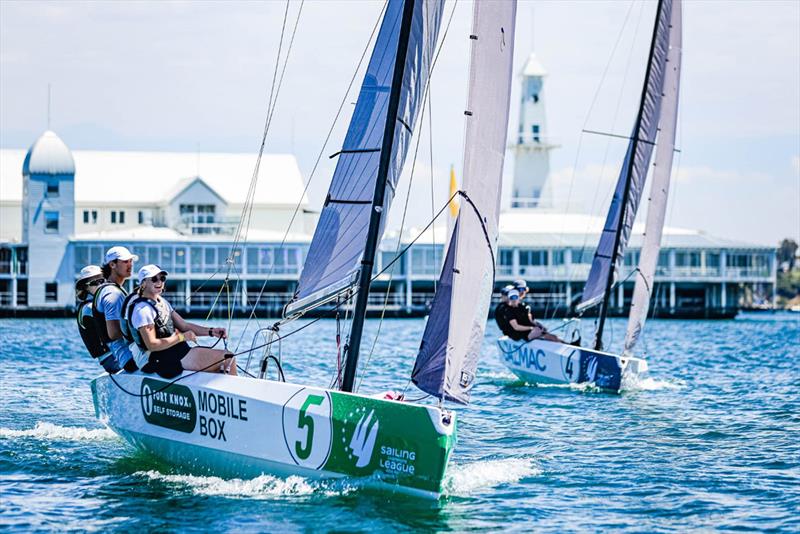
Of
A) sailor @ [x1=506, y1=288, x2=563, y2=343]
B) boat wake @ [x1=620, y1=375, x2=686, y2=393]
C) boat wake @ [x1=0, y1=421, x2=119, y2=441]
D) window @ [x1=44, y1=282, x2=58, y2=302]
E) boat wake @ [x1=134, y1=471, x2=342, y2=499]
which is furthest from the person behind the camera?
window @ [x1=44, y1=282, x2=58, y2=302]

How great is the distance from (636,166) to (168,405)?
43.4 feet

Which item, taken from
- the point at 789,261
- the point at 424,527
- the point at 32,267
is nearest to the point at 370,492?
the point at 424,527

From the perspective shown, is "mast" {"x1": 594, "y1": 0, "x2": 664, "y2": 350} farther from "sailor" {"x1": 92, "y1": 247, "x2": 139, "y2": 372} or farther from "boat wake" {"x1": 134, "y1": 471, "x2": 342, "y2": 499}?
Result: "boat wake" {"x1": 134, "y1": 471, "x2": 342, "y2": 499}

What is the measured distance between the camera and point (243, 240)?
64750 millimetres

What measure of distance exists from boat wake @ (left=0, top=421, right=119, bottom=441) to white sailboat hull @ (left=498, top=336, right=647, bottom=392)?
8842 millimetres

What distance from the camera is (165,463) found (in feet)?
38.8

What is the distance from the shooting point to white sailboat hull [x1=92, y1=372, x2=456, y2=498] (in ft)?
33.2

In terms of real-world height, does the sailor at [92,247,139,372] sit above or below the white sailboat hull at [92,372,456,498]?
above

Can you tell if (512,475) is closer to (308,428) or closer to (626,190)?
(308,428)

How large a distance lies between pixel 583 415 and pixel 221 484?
7367 millimetres

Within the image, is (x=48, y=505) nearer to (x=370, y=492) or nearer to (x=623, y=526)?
(x=370, y=492)

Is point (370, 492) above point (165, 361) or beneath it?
beneath

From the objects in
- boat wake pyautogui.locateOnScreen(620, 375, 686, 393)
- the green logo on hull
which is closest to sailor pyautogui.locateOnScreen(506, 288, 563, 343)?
boat wake pyautogui.locateOnScreen(620, 375, 686, 393)

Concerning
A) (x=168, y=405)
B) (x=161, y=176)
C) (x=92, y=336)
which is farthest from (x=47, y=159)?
(x=168, y=405)
